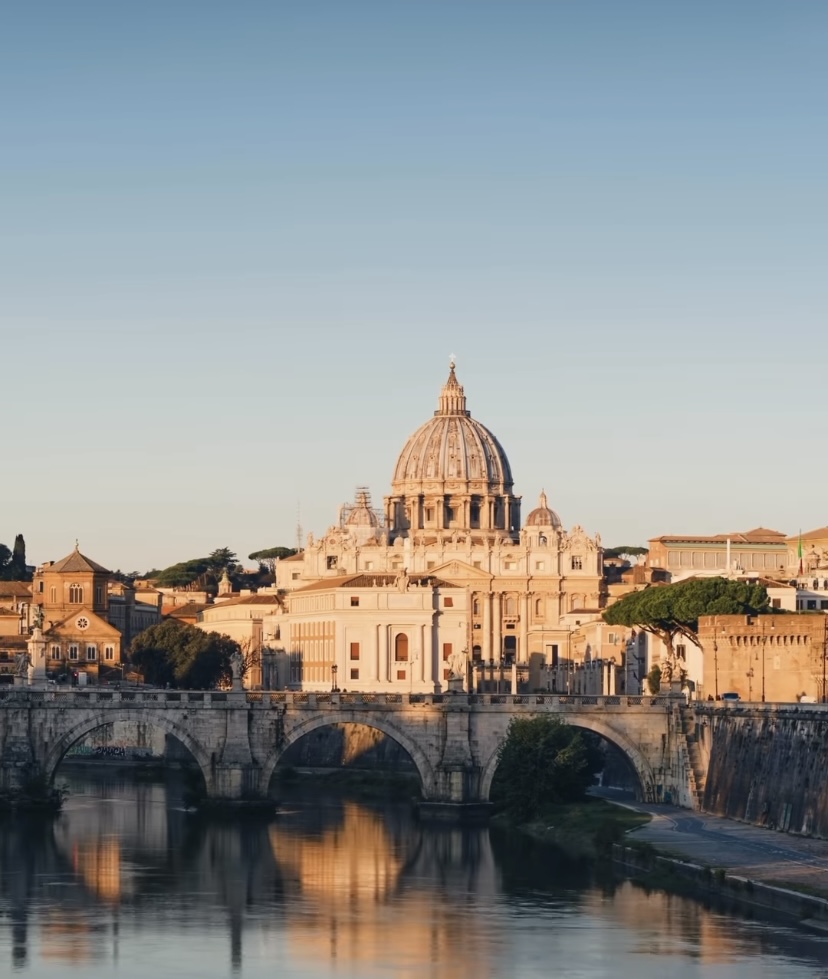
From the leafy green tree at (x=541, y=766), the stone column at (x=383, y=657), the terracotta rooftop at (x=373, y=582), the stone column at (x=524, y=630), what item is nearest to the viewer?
the leafy green tree at (x=541, y=766)

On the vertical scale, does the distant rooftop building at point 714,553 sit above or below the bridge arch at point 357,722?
above

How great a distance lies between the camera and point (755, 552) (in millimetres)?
186625

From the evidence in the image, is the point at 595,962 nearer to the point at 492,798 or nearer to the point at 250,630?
the point at 492,798

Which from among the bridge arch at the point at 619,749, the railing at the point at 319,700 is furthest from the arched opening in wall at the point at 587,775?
the railing at the point at 319,700

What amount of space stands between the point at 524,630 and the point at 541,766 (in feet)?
295

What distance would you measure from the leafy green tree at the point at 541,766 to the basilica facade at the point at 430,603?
5035 cm

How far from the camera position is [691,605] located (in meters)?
112

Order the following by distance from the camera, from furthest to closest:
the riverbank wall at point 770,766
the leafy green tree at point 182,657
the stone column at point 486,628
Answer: the stone column at point 486,628 < the leafy green tree at point 182,657 < the riverbank wall at point 770,766

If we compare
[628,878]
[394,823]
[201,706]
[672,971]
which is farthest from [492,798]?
[672,971]

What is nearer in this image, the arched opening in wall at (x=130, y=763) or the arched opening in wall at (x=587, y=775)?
the arched opening in wall at (x=587, y=775)

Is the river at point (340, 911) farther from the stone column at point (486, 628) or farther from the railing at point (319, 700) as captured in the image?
the stone column at point (486, 628)

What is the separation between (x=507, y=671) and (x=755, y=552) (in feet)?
84.4

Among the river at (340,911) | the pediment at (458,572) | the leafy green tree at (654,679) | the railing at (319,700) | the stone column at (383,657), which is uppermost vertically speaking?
the pediment at (458,572)

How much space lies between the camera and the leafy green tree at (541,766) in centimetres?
8819
